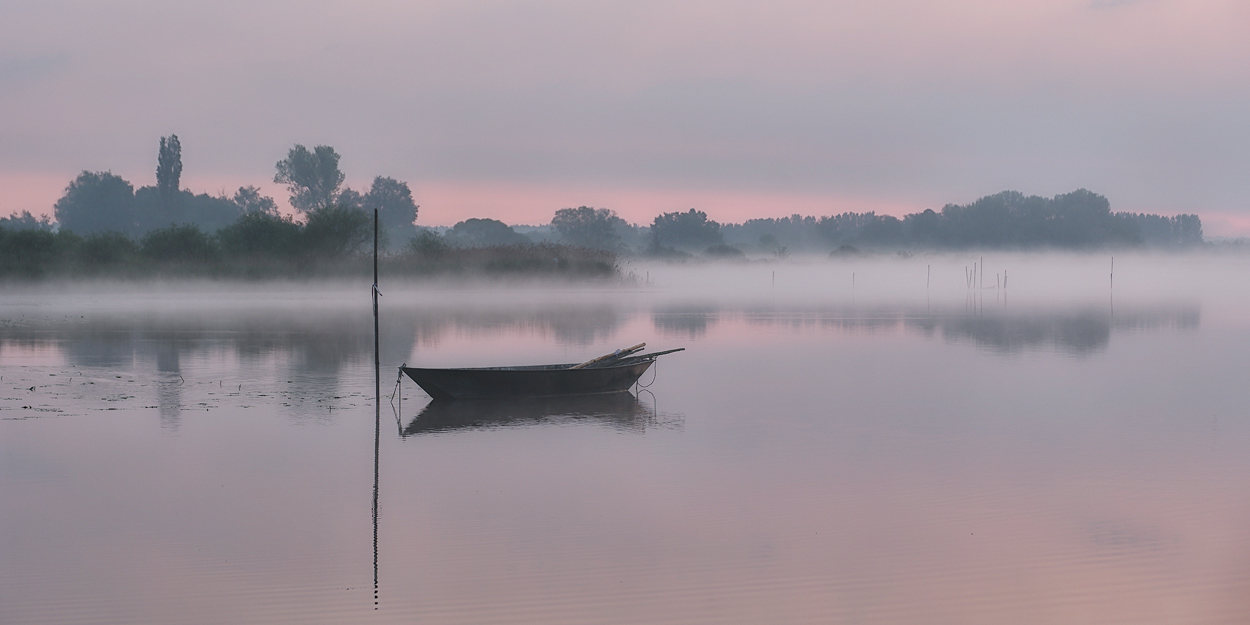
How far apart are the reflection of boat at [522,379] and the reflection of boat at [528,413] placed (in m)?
0.19

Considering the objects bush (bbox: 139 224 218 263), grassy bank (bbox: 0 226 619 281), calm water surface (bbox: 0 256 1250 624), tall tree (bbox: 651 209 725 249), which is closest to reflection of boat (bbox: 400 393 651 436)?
calm water surface (bbox: 0 256 1250 624)

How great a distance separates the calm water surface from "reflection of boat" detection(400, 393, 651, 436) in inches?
4.4

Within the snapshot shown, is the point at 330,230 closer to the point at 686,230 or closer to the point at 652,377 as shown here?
the point at 652,377

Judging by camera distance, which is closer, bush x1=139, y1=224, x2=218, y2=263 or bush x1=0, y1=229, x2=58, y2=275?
bush x1=0, y1=229, x2=58, y2=275

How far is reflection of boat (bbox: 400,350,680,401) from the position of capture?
1877cm

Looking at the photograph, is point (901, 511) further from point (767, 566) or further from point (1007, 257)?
point (1007, 257)

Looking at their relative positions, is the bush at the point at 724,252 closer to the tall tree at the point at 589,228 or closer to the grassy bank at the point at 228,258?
the tall tree at the point at 589,228

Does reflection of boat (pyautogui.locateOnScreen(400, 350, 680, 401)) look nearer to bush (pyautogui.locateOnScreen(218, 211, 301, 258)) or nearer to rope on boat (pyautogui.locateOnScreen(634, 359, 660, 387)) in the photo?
rope on boat (pyautogui.locateOnScreen(634, 359, 660, 387))

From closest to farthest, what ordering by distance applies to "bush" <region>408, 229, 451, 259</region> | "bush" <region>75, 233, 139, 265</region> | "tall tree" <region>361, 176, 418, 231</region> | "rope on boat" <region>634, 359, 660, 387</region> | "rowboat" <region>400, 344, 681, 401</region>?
"rowboat" <region>400, 344, 681, 401</region> < "rope on boat" <region>634, 359, 660, 387</region> < "bush" <region>75, 233, 139, 265</region> < "bush" <region>408, 229, 451, 259</region> < "tall tree" <region>361, 176, 418, 231</region>

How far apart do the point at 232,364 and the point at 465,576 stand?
1852cm

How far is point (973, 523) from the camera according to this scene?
11.0m

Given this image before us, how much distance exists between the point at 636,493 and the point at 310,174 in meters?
120

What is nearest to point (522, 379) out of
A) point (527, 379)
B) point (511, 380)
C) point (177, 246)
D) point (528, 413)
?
point (527, 379)

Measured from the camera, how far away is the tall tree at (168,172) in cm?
12375
